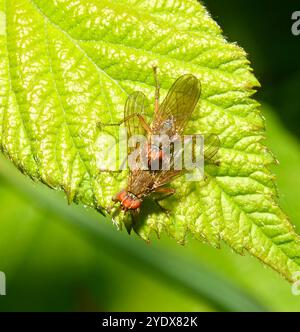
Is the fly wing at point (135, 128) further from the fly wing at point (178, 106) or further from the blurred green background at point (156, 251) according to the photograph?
the blurred green background at point (156, 251)

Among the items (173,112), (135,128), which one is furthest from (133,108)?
(173,112)

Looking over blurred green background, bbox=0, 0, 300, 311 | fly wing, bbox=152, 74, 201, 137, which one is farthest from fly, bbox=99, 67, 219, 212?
blurred green background, bbox=0, 0, 300, 311

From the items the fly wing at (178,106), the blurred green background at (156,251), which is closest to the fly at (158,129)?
the fly wing at (178,106)

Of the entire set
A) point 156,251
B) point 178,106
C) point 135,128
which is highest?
point 178,106

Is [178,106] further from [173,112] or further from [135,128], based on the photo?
[135,128]

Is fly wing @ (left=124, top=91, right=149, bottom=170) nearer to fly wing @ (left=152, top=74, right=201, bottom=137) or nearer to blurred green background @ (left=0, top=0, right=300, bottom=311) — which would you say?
fly wing @ (left=152, top=74, right=201, bottom=137)

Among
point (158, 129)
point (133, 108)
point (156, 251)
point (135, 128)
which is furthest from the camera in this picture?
point (156, 251)
